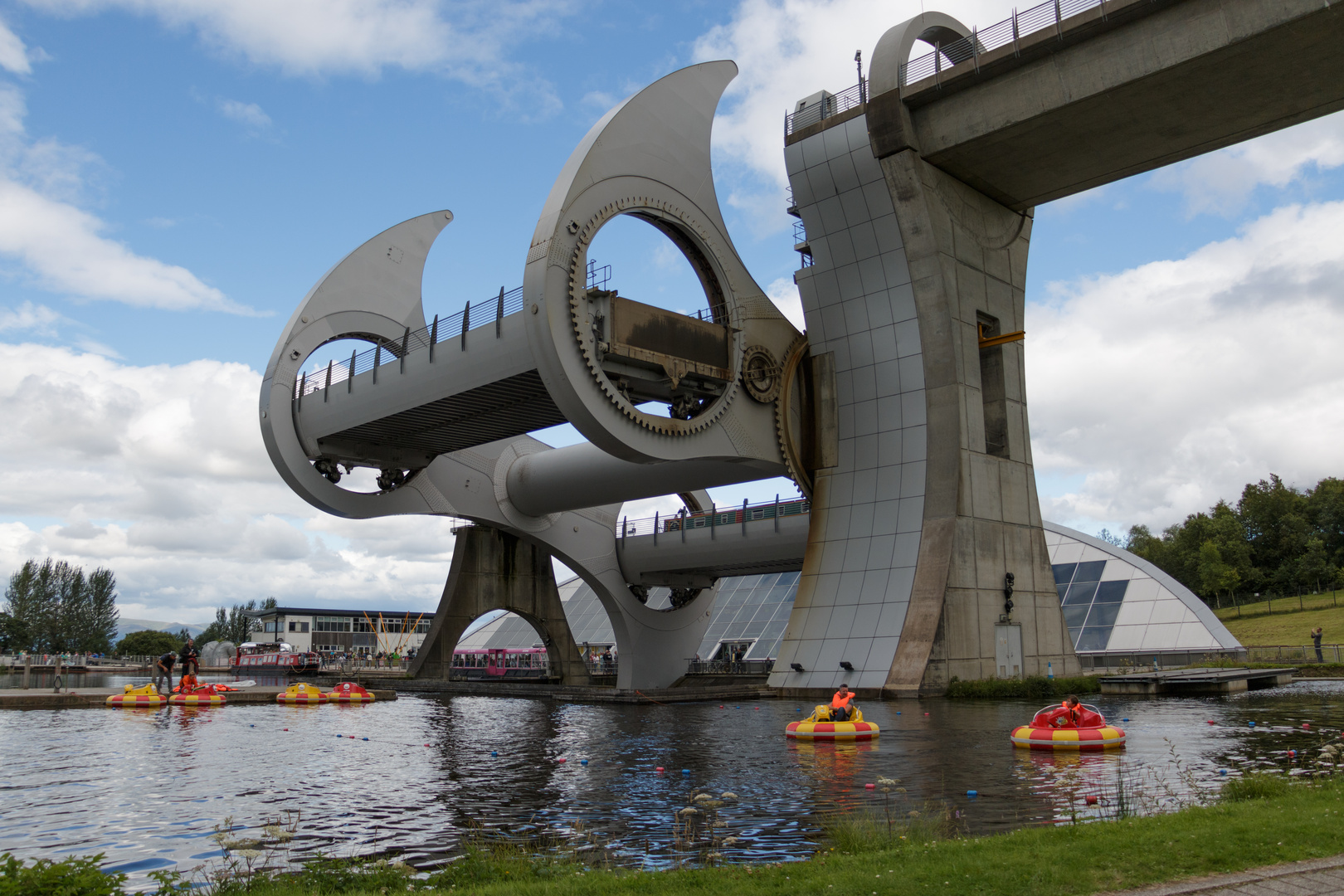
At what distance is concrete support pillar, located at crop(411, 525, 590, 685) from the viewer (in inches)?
2053

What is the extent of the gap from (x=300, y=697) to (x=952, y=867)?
31716mm

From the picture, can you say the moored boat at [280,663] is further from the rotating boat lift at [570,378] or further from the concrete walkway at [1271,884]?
the concrete walkway at [1271,884]

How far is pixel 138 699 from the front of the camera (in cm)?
3194

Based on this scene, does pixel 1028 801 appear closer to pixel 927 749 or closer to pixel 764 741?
pixel 927 749

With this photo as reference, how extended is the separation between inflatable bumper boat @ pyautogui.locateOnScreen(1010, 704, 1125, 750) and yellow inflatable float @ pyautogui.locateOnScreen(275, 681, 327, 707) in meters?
25.7

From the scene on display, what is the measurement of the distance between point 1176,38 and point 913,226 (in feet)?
30.3

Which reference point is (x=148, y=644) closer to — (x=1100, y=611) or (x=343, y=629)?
(x=343, y=629)

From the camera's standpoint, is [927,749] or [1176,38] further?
[1176,38]

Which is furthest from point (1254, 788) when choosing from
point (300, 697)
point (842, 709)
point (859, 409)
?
point (300, 697)

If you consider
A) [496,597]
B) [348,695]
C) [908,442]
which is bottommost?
[348,695]

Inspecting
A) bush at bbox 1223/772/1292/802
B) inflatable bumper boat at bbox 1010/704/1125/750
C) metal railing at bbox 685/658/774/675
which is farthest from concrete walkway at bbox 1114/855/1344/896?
metal railing at bbox 685/658/774/675

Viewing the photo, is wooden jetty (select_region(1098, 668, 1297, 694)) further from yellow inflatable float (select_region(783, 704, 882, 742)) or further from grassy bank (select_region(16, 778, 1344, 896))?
grassy bank (select_region(16, 778, 1344, 896))

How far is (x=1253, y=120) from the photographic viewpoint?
3162 centimetres

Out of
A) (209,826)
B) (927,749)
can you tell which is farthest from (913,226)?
(209,826)
